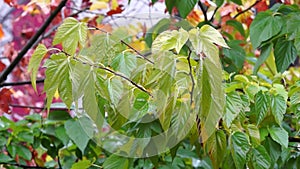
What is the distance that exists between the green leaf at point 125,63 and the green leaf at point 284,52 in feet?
1.12

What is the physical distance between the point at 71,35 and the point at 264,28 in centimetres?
40

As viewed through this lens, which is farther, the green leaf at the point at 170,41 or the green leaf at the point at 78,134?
the green leaf at the point at 78,134

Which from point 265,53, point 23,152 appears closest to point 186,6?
point 265,53

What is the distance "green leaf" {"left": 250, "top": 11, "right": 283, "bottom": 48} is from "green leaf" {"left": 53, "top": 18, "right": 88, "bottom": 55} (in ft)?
1.20

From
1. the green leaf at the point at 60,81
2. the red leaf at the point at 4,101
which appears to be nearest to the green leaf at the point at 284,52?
the green leaf at the point at 60,81

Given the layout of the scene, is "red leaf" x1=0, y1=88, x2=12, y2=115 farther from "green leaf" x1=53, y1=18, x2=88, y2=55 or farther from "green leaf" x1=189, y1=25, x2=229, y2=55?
"green leaf" x1=189, y1=25, x2=229, y2=55

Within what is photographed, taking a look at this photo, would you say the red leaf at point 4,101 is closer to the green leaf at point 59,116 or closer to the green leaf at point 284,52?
the green leaf at point 59,116

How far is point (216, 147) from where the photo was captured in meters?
0.68

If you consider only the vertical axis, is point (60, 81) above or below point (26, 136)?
above

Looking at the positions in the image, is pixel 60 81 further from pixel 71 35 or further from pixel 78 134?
pixel 78 134

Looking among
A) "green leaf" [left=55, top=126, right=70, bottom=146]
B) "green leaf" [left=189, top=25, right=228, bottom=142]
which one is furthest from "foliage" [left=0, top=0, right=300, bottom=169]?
"green leaf" [left=55, top=126, right=70, bottom=146]

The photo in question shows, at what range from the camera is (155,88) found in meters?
0.65

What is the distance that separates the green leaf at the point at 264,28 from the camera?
0.87m

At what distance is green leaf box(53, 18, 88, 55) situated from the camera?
673 millimetres
